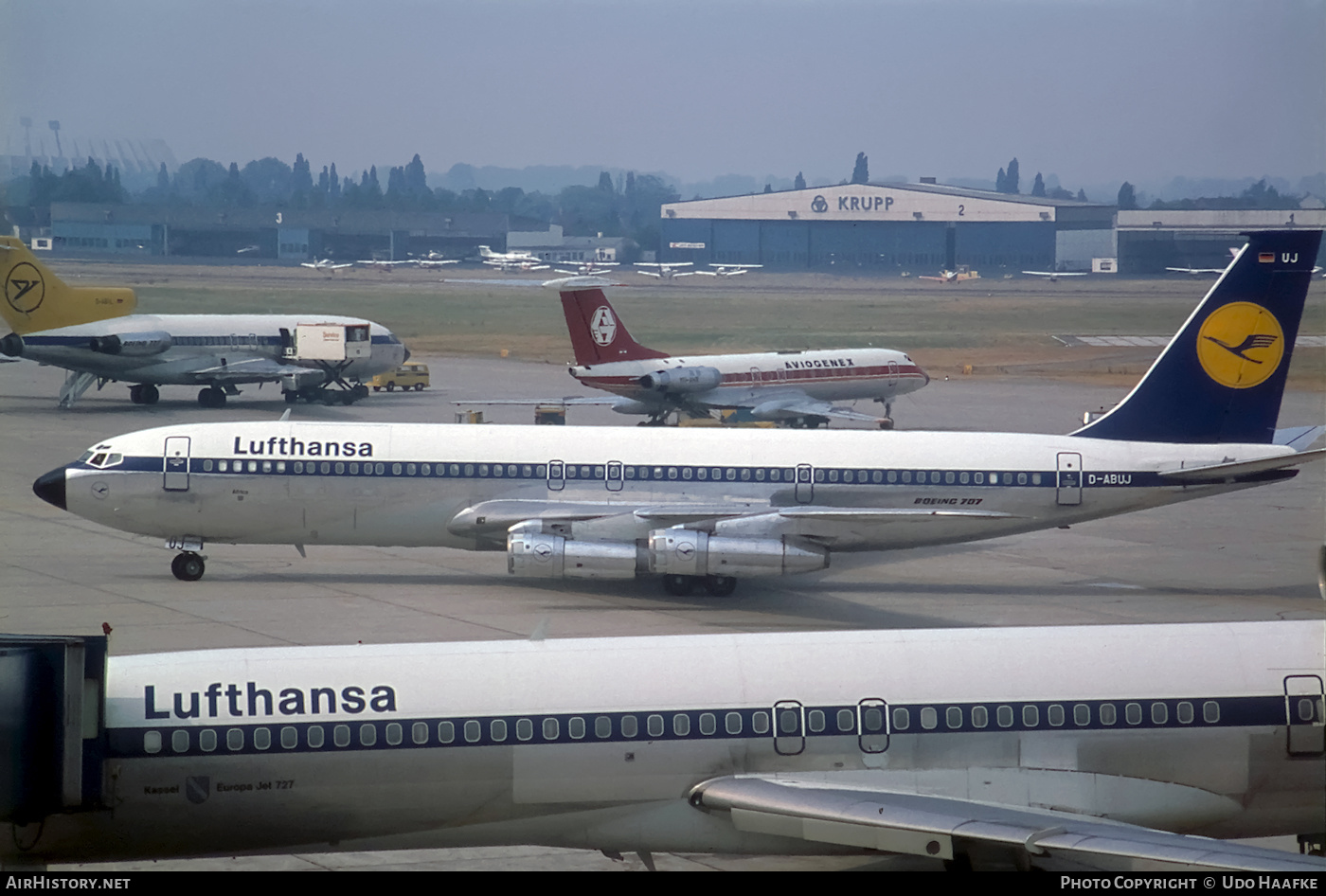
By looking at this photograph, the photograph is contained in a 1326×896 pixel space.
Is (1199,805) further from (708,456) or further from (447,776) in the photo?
(708,456)

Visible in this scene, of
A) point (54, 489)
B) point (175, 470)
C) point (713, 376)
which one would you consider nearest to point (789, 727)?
point (175, 470)

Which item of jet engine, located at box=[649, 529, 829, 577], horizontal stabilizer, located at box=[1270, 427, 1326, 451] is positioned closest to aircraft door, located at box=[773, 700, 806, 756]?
jet engine, located at box=[649, 529, 829, 577]

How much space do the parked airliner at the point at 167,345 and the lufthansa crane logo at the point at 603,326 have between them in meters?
18.6

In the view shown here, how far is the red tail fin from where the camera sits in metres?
60.3

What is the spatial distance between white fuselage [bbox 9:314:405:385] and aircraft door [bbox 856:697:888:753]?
61136 millimetres

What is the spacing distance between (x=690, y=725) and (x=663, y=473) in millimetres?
18106

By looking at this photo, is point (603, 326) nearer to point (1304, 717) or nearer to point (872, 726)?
point (872, 726)

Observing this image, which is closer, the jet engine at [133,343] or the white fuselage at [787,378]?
the white fuselage at [787,378]

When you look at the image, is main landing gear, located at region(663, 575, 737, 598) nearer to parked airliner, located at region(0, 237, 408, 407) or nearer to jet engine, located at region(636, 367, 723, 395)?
jet engine, located at region(636, 367, 723, 395)

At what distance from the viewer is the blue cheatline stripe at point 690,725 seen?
1555cm

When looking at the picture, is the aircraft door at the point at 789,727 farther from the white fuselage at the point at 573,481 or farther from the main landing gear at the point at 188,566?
the main landing gear at the point at 188,566

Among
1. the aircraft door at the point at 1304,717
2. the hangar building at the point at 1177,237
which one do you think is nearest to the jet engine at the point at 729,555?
the aircraft door at the point at 1304,717

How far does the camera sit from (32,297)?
231 ft
